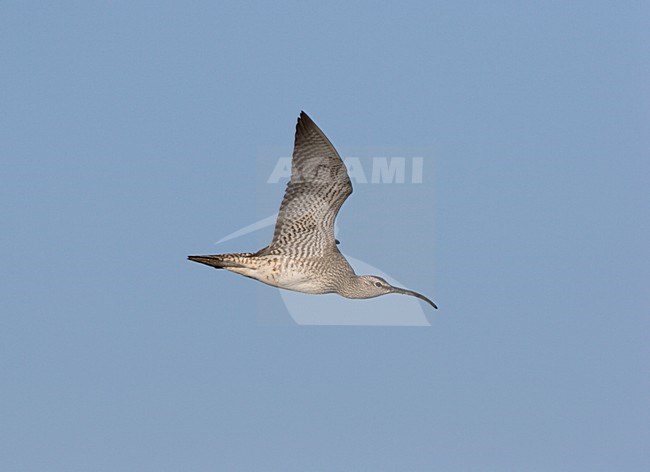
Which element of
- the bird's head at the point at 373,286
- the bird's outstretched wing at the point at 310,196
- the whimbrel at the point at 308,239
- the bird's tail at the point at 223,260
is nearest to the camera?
the bird's outstretched wing at the point at 310,196

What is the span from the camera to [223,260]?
22.4 m

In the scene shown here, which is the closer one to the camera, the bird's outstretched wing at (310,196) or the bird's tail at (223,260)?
the bird's outstretched wing at (310,196)

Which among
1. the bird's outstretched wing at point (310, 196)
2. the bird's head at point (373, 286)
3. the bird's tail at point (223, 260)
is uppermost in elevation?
the bird's outstretched wing at point (310, 196)

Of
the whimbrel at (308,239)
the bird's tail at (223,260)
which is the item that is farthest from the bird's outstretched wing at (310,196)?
the bird's tail at (223,260)

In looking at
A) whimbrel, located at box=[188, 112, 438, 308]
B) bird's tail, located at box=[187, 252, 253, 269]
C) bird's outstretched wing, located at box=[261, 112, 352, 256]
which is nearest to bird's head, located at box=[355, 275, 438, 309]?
whimbrel, located at box=[188, 112, 438, 308]

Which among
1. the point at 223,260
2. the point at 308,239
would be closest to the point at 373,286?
the point at 308,239

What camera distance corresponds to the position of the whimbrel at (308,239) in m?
22.1

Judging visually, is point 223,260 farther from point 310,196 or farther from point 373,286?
point 373,286

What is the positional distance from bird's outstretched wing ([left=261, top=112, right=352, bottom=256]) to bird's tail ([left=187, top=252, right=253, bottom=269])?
475mm

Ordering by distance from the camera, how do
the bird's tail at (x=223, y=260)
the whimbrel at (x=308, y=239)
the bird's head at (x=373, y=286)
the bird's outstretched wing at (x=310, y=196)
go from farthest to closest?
the bird's head at (x=373, y=286), the bird's tail at (x=223, y=260), the whimbrel at (x=308, y=239), the bird's outstretched wing at (x=310, y=196)

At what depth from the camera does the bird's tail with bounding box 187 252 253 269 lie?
22.3 m

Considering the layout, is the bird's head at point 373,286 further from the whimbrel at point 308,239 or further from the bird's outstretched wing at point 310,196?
the bird's outstretched wing at point 310,196

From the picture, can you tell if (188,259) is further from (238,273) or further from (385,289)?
(385,289)

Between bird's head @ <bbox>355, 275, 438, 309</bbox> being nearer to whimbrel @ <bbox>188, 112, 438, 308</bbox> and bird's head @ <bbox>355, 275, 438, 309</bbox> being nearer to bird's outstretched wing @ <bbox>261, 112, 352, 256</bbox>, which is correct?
whimbrel @ <bbox>188, 112, 438, 308</bbox>
